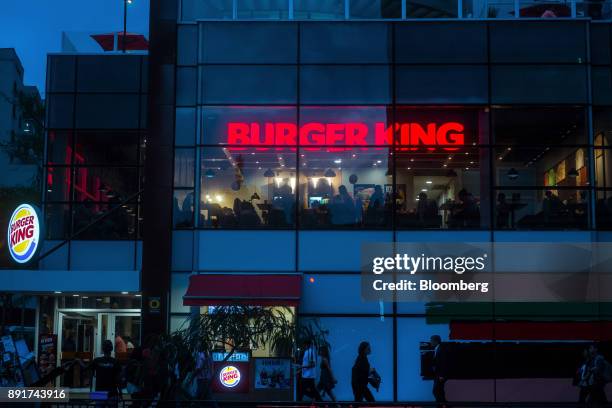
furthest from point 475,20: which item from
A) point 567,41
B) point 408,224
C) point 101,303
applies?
point 101,303

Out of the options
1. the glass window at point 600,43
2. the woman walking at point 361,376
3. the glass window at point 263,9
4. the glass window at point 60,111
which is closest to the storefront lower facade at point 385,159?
the glass window at point 600,43

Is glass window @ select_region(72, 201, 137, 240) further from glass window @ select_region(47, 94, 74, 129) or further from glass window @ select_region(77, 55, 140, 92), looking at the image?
glass window @ select_region(77, 55, 140, 92)

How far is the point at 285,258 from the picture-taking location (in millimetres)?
20672

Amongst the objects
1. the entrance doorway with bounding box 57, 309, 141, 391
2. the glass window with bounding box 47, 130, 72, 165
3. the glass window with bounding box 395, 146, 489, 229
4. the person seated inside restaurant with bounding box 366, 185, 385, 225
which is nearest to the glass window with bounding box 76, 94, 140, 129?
the glass window with bounding box 47, 130, 72, 165

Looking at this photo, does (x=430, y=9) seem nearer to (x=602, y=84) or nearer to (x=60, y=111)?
(x=602, y=84)

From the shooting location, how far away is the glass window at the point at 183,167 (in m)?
21.4

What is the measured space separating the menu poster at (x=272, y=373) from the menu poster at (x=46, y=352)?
18.3ft

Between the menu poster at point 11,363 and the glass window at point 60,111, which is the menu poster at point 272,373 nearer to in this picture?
the menu poster at point 11,363

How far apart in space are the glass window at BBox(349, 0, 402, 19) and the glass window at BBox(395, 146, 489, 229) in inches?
145

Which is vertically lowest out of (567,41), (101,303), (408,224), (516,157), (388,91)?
(101,303)

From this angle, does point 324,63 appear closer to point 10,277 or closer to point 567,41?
point 567,41

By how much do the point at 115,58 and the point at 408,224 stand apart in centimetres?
990

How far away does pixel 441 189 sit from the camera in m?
20.8

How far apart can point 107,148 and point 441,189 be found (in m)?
9.86
